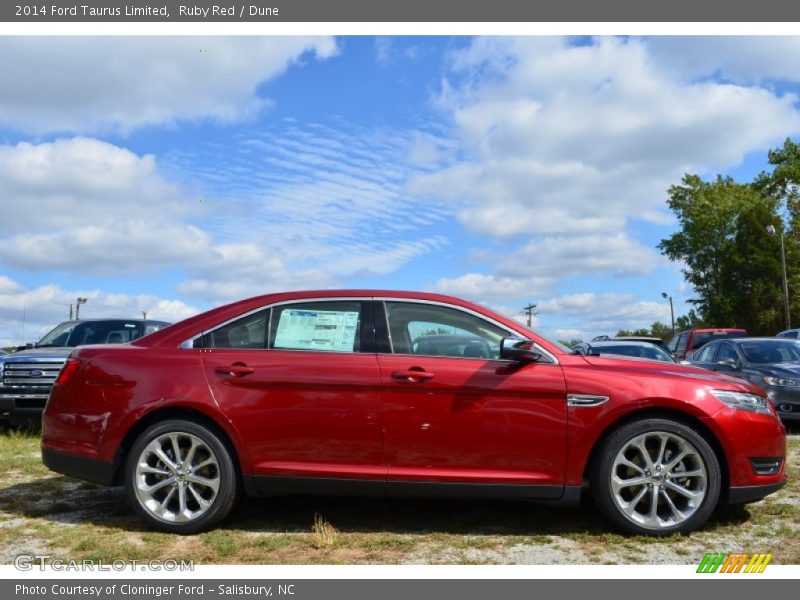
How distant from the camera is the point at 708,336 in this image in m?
20.8

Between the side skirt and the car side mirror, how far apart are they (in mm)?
816

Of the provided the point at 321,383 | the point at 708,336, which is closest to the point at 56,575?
the point at 321,383

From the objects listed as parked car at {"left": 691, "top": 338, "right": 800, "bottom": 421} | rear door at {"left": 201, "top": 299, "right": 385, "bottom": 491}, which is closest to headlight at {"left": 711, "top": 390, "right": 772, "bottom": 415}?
rear door at {"left": 201, "top": 299, "right": 385, "bottom": 491}

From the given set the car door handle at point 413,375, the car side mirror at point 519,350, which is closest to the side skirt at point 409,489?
the car door handle at point 413,375

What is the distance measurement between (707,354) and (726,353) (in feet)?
2.97

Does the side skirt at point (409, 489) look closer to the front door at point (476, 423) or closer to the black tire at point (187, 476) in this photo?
the front door at point (476, 423)

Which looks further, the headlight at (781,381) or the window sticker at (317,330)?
the headlight at (781,381)

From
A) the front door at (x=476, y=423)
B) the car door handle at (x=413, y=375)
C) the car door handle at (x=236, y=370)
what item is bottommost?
the front door at (x=476, y=423)

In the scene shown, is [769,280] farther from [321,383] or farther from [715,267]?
[321,383]

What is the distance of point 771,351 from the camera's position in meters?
11.2

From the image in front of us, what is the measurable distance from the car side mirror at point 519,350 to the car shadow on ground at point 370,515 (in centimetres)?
116

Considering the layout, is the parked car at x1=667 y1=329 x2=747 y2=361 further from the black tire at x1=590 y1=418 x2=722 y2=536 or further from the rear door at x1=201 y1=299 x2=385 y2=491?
the rear door at x1=201 y1=299 x2=385 y2=491

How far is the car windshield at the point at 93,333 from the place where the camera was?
10633 mm

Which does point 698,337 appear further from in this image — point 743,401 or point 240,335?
point 240,335
